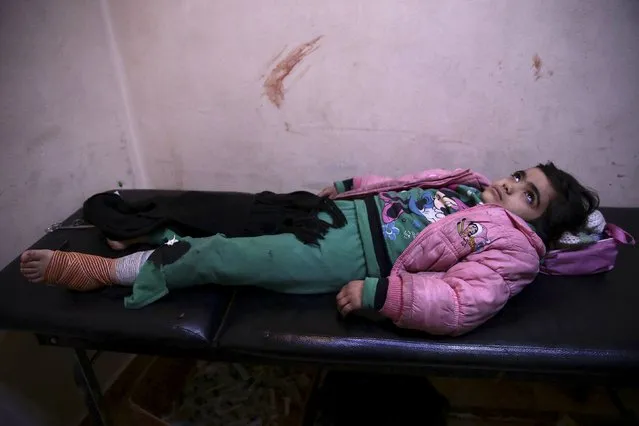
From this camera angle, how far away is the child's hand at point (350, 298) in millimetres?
922

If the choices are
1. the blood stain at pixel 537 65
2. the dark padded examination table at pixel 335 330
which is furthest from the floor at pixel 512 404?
the blood stain at pixel 537 65

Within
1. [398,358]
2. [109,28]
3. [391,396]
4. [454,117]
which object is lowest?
[391,396]

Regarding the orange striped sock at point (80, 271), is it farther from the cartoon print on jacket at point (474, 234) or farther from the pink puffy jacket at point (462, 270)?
the cartoon print on jacket at point (474, 234)

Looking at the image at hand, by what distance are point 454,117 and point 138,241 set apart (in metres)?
0.97

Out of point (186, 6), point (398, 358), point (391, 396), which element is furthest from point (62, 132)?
point (391, 396)

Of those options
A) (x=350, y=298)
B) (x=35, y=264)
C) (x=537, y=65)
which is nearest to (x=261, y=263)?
(x=350, y=298)

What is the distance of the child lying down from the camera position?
0.90 m

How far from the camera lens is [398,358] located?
2.96ft

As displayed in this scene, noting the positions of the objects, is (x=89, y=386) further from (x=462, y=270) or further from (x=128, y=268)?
(x=462, y=270)

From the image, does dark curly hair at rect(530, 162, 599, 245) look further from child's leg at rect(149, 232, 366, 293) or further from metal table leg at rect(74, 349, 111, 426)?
metal table leg at rect(74, 349, 111, 426)

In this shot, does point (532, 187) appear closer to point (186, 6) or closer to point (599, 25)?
point (599, 25)

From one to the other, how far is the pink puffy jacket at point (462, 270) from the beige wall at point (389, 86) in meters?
0.42

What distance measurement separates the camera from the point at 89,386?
1136 millimetres

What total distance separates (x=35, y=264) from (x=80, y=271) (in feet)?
0.31
